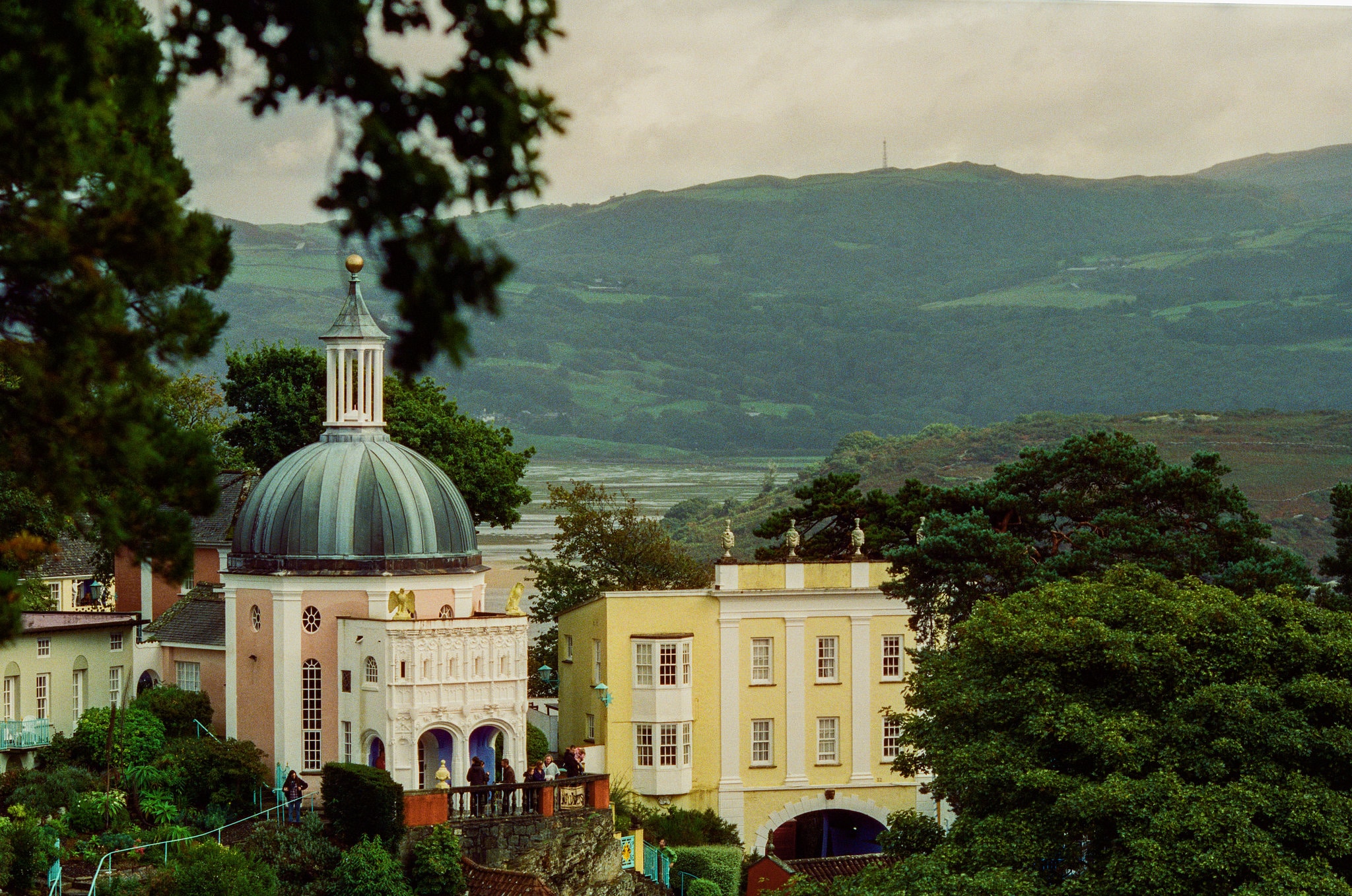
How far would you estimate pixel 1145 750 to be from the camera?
31781mm

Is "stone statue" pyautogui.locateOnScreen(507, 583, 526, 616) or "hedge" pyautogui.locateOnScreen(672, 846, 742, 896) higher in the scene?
"stone statue" pyautogui.locateOnScreen(507, 583, 526, 616)

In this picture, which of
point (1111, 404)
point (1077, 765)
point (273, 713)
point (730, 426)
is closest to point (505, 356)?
point (730, 426)

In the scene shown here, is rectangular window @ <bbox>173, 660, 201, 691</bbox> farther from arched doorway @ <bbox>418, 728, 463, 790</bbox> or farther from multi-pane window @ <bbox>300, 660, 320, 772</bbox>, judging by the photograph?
arched doorway @ <bbox>418, 728, 463, 790</bbox>

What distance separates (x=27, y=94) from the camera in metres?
12.2

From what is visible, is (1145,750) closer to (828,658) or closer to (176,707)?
(828,658)

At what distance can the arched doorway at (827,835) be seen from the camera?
54.5 meters

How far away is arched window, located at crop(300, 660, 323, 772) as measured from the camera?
48.1m

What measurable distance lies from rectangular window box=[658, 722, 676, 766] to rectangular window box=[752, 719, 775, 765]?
2.39m

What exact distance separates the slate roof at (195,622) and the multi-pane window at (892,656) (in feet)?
56.9

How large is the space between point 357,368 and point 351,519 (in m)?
4.45

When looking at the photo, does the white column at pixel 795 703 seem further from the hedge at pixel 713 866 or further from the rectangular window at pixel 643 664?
the hedge at pixel 713 866

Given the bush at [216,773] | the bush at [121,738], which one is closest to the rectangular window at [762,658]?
the bush at [216,773]

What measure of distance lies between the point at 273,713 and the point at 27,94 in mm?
37579

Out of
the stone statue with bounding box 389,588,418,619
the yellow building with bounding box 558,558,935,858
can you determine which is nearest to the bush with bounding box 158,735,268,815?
the stone statue with bounding box 389,588,418,619
